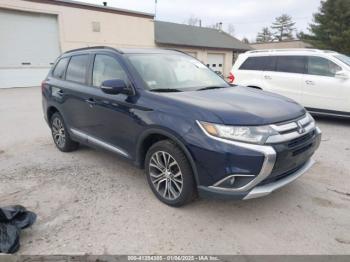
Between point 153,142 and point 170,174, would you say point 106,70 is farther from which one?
point 170,174

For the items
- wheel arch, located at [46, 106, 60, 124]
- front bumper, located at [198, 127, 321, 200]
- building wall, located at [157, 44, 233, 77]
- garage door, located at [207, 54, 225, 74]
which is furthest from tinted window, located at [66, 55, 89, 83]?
garage door, located at [207, 54, 225, 74]

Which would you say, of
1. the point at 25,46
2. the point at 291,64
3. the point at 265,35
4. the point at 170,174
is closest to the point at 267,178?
the point at 170,174

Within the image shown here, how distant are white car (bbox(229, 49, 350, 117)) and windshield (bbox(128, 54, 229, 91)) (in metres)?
3.93

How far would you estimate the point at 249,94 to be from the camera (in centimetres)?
399

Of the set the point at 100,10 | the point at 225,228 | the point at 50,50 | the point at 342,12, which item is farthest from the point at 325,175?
the point at 342,12

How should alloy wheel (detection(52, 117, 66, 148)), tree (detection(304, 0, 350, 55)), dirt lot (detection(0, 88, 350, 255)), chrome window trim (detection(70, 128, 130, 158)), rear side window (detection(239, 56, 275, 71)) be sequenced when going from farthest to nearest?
tree (detection(304, 0, 350, 55))
rear side window (detection(239, 56, 275, 71))
alloy wheel (detection(52, 117, 66, 148))
chrome window trim (detection(70, 128, 130, 158))
dirt lot (detection(0, 88, 350, 255))

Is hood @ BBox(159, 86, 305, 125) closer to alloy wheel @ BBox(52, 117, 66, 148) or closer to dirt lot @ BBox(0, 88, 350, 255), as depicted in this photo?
dirt lot @ BBox(0, 88, 350, 255)

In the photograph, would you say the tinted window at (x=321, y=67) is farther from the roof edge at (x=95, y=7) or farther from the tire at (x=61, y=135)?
the roof edge at (x=95, y=7)

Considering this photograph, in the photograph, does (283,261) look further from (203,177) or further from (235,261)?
(203,177)

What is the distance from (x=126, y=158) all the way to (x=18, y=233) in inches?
60.1

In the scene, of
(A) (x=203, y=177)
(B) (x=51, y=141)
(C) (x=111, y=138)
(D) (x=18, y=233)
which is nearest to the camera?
(D) (x=18, y=233)

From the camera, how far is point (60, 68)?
5598 millimetres

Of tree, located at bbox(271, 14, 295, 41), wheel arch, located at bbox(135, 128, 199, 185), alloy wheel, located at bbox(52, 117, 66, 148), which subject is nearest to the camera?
wheel arch, located at bbox(135, 128, 199, 185)

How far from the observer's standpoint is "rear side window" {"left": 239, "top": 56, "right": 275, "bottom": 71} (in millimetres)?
8523
